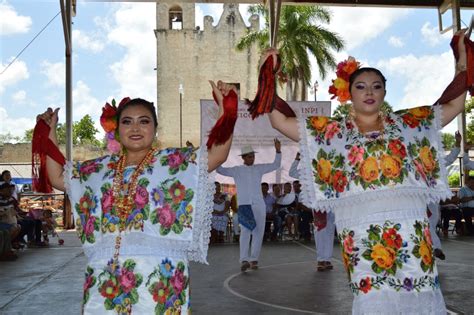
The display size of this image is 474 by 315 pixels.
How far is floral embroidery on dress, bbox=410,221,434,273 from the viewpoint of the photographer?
3.13 m

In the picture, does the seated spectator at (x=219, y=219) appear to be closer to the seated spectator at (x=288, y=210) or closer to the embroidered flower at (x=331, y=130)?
the seated spectator at (x=288, y=210)

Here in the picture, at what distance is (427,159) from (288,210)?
10283mm

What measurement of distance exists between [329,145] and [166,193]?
3.41 ft

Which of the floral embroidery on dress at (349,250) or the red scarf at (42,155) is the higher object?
the red scarf at (42,155)

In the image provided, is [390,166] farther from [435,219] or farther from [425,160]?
[435,219]

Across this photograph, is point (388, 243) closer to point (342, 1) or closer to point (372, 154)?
point (372, 154)

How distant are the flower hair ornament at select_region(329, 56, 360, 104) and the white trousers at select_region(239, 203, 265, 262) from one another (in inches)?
195

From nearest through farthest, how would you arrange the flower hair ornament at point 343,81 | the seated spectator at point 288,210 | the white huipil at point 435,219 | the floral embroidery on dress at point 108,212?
the floral embroidery on dress at point 108,212 → the flower hair ornament at point 343,81 → the white huipil at point 435,219 → the seated spectator at point 288,210

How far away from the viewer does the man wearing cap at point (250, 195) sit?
27.4 ft

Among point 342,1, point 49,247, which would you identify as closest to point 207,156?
point 49,247

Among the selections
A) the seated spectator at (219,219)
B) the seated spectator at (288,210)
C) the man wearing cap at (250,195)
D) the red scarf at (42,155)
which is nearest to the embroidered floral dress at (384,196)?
the red scarf at (42,155)

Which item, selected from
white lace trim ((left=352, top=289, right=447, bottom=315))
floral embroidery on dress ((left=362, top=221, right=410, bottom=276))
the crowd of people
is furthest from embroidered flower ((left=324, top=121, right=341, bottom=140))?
the crowd of people

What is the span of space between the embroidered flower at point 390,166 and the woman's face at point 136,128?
1271mm

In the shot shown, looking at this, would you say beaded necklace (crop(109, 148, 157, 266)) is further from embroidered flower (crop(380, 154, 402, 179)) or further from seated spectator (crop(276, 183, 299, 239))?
seated spectator (crop(276, 183, 299, 239))
